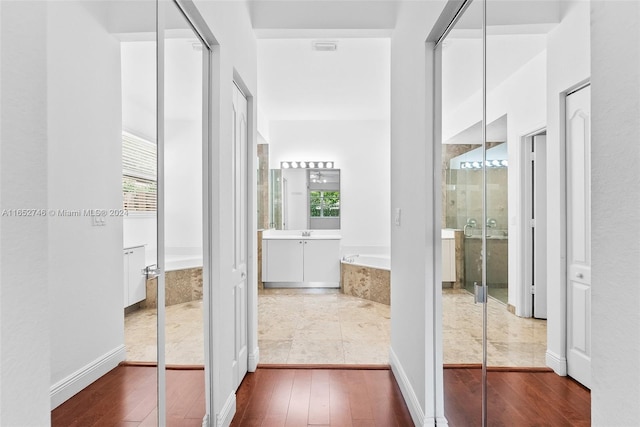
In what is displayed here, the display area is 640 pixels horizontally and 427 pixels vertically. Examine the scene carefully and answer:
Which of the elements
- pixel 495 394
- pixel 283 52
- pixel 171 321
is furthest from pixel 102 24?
pixel 283 52

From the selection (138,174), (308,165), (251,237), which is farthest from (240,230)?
(308,165)

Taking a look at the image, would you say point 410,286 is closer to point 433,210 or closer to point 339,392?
point 433,210

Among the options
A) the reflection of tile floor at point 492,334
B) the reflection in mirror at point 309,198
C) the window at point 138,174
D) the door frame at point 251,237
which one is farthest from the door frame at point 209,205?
the reflection in mirror at point 309,198

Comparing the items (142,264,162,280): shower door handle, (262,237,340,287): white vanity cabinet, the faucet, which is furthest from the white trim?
(262,237,340,287): white vanity cabinet

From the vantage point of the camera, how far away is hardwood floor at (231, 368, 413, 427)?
2.15 metres

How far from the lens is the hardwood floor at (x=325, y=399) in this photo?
0.91 m

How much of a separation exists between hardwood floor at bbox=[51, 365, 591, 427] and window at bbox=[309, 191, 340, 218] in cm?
354

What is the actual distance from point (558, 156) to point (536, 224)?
210mm

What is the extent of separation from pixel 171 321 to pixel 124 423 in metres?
0.48

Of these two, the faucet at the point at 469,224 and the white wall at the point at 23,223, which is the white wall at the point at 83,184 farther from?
the faucet at the point at 469,224

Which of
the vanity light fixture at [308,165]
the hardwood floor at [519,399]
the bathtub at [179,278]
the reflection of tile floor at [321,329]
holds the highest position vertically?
the vanity light fixture at [308,165]

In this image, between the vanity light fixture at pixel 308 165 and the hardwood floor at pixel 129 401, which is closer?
the hardwood floor at pixel 129 401

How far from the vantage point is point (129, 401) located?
1153 millimetres

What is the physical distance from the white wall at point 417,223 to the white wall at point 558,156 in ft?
3.33
